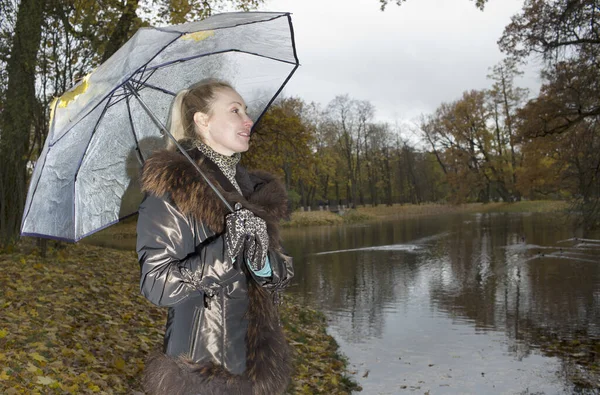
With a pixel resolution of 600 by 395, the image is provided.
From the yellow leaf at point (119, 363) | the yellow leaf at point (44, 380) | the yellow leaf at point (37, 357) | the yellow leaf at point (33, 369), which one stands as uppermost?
the yellow leaf at point (37, 357)

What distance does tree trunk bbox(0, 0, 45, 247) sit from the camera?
30.5ft

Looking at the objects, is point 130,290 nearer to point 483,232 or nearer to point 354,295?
point 354,295

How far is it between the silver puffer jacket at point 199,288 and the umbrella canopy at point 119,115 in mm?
634

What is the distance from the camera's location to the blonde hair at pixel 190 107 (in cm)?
251

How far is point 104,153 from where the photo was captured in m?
3.01

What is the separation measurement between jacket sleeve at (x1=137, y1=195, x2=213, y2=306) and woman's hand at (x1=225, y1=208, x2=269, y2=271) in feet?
0.50

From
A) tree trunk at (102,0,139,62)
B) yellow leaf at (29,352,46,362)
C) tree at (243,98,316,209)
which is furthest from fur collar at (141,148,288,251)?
tree at (243,98,316,209)

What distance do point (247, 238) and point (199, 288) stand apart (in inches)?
10.5

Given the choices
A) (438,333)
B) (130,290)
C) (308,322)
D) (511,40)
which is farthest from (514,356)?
(511,40)

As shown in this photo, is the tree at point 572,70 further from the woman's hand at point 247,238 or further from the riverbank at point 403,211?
the riverbank at point 403,211

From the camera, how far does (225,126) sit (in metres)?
2.47

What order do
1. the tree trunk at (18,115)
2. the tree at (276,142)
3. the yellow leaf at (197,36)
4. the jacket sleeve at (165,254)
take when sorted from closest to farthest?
1. the jacket sleeve at (165,254)
2. the yellow leaf at (197,36)
3. the tree trunk at (18,115)
4. the tree at (276,142)

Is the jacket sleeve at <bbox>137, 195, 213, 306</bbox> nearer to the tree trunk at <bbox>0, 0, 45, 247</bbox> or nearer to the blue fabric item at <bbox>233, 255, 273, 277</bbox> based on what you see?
the blue fabric item at <bbox>233, 255, 273, 277</bbox>

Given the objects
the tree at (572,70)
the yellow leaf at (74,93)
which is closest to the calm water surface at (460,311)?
the tree at (572,70)
